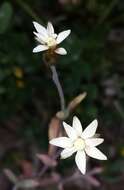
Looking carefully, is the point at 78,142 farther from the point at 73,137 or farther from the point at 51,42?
the point at 51,42

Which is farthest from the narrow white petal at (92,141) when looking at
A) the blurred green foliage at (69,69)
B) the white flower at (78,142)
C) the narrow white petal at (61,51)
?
the blurred green foliage at (69,69)

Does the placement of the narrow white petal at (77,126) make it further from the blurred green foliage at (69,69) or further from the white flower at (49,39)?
the blurred green foliage at (69,69)

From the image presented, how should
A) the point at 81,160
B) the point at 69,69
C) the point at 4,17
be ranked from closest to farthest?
1. the point at 81,160
2. the point at 4,17
3. the point at 69,69

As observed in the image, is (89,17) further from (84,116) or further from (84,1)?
(84,116)

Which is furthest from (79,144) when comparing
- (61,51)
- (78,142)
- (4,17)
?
(4,17)

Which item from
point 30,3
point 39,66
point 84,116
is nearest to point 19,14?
point 30,3

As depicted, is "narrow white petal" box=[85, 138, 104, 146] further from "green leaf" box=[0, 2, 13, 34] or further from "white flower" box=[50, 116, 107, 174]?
"green leaf" box=[0, 2, 13, 34]

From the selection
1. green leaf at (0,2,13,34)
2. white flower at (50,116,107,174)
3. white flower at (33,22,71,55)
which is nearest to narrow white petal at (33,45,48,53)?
white flower at (33,22,71,55)

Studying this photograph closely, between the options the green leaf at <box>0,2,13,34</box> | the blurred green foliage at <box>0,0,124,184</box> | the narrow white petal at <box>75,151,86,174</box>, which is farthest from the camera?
the blurred green foliage at <box>0,0,124,184</box>
